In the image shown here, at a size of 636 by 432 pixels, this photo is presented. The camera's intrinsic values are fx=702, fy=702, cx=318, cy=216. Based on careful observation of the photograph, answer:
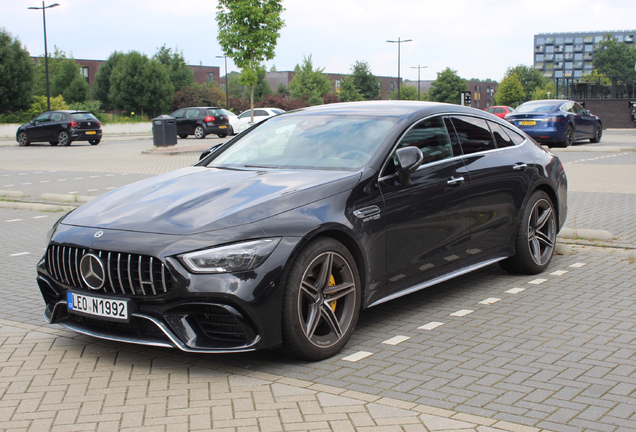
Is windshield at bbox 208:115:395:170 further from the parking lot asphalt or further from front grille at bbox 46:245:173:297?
front grille at bbox 46:245:173:297

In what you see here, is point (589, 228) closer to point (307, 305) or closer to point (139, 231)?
point (307, 305)

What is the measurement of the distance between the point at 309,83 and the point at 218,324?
74.4 meters

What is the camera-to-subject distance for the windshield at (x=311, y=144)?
15.9 ft

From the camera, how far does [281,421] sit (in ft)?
10.9

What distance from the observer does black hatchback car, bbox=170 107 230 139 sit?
117 feet

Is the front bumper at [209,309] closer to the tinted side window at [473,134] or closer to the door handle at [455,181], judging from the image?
the door handle at [455,181]

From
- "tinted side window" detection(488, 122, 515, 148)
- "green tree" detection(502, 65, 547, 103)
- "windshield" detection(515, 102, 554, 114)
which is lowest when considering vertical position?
"tinted side window" detection(488, 122, 515, 148)

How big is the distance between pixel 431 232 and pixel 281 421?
6.95 feet

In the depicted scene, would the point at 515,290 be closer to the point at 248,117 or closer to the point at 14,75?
the point at 248,117

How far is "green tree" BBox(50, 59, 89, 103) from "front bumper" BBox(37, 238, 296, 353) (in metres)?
59.4

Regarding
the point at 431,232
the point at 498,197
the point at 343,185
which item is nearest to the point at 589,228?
the point at 498,197

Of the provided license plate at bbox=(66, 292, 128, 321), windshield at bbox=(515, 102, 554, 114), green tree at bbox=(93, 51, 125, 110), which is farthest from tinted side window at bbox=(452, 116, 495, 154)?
green tree at bbox=(93, 51, 125, 110)

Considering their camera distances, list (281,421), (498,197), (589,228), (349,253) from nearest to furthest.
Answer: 1. (281,421)
2. (349,253)
3. (498,197)
4. (589,228)

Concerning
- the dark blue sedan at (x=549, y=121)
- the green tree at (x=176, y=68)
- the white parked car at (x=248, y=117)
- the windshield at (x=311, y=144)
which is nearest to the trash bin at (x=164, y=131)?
the white parked car at (x=248, y=117)
